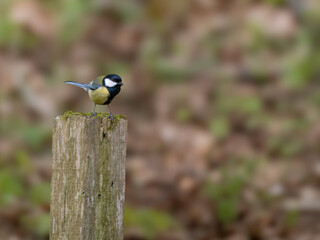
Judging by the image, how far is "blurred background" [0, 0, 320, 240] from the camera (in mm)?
5922

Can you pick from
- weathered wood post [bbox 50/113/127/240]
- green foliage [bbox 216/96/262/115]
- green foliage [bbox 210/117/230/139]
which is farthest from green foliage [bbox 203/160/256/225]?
weathered wood post [bbox 50/113/127/240]

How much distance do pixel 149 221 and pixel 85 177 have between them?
11.3ft

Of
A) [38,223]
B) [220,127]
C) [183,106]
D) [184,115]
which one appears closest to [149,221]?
[38,223]

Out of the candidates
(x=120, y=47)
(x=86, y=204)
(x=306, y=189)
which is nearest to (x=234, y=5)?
(x=120, y=47)

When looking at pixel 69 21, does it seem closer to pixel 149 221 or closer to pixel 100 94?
pixel 149 221

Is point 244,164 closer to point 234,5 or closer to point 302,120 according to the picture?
point 302,120

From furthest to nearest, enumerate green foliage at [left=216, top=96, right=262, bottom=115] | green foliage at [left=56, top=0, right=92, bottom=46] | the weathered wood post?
green foliage at [left=56, top=0, right=92, bottom=46] < green foliage at [left=216, top=96, right=262, bottom=115] < the weathered wood post

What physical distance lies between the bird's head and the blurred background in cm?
262

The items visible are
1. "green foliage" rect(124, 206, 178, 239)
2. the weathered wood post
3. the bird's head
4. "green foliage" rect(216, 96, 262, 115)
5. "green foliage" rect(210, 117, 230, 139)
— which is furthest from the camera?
"green foliage" rect(216, 96, 262, 115)

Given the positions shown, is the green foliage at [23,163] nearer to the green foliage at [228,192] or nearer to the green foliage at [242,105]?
the green foliage at [228,192]

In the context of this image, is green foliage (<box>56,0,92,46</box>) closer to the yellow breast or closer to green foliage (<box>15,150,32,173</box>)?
green foliage (<box>15,150,32,173</box>)

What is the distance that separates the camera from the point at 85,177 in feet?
8.13

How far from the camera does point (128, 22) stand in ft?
34.2

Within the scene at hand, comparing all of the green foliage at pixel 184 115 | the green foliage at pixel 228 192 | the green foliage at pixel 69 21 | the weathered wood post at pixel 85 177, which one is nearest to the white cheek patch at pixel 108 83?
the weathered wood post at pixel 85 177
